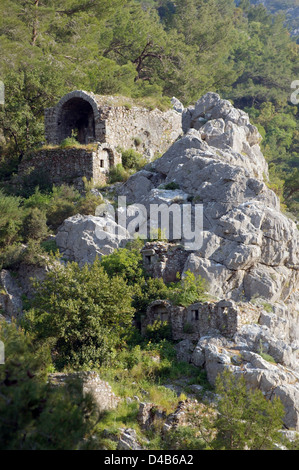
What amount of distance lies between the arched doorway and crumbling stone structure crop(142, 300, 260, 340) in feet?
35.8

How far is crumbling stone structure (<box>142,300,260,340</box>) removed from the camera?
17.4 metres

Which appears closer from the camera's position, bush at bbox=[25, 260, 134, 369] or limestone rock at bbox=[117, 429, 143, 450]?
limestone rock at bbox=[117, 429, 143, 450]

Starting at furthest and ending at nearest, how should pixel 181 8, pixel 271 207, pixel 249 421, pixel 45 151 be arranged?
pixel 181 8
pixel 45 151
pixel 271 207
pixel 249 421

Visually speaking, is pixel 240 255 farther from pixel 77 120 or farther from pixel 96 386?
pixel 77 120

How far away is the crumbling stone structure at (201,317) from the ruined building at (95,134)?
25.6ft

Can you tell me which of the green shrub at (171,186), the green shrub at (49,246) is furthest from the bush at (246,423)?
the green shrub at (171,186)

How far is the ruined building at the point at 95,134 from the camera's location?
25016mm

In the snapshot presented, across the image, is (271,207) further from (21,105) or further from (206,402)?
(21,105)

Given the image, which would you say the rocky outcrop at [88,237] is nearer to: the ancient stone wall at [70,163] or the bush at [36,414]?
the ancient stone wall at [70,163]

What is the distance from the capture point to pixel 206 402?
15.2 metres

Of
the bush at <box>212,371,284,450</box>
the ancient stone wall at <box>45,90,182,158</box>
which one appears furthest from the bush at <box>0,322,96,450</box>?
the ancient stone wall at <box>45,90,182,158</box>

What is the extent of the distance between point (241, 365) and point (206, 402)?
1.49 meters

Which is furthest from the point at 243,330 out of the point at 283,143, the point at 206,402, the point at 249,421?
the point at 283,143

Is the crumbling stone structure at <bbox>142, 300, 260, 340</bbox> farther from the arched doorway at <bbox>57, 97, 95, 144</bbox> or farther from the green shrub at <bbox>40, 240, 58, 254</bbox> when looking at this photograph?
the arched doorway at <bbox>57, 97, 95, 144</bbox>
